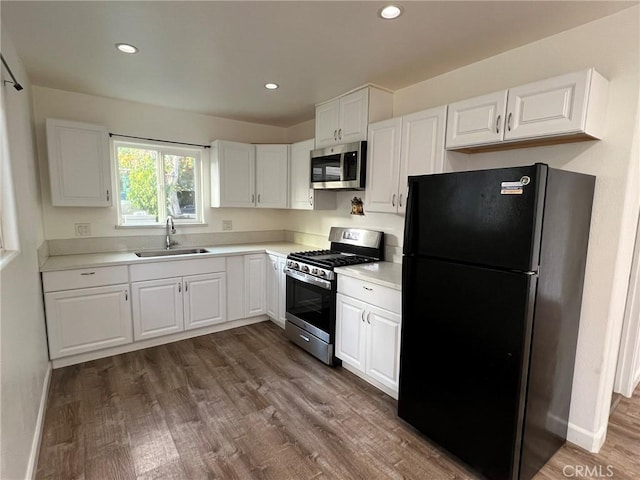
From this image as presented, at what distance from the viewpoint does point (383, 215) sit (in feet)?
10.2

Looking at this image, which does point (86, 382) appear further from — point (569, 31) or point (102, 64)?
point (569, 31)

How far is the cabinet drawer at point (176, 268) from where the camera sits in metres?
3.05

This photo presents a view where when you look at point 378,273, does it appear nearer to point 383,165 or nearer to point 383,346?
point 383,346

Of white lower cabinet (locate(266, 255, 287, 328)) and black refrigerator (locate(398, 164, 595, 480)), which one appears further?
white lower cabinet (locate(266, 255, 287, 328))

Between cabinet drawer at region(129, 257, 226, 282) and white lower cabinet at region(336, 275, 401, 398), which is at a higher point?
cabinet drawer at region(129, 257, 226, 282)

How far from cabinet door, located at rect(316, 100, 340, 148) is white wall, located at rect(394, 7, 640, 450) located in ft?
5.03

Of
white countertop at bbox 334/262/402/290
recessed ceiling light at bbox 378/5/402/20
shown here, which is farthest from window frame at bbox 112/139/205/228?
recessed ceiling light at bbox 378/5/402/20

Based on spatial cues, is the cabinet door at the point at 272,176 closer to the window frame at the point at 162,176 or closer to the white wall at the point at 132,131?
the white wall at the point at 132,131

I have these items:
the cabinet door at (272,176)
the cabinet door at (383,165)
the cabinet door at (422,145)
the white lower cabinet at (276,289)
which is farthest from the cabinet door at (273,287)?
the cabinet door at (422,145)

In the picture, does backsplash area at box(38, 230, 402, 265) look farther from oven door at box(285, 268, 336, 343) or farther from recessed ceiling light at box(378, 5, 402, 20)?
recessed ceiling light at box(378, 5, 402, 20)

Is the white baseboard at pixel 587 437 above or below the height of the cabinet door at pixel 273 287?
below

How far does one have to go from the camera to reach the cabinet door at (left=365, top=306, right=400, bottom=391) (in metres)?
2.30

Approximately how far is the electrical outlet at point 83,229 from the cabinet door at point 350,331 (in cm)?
259

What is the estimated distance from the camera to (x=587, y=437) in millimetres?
1946
